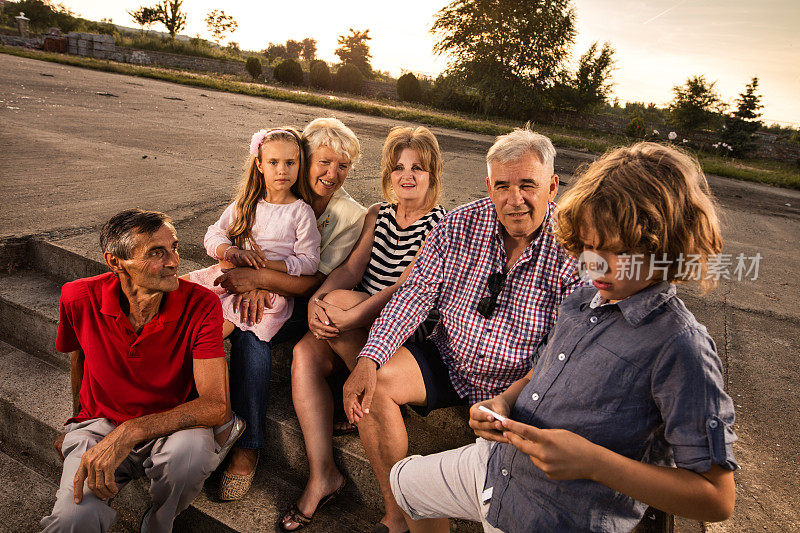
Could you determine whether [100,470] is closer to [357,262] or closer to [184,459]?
[184,459]

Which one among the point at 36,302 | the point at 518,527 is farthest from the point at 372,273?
the point at 36,302

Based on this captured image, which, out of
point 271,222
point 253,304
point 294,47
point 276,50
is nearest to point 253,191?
point 271,222

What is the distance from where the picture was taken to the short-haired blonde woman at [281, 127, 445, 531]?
6.83ft

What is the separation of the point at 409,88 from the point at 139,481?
88.7 ft

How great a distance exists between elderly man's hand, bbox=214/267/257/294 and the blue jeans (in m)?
0.22

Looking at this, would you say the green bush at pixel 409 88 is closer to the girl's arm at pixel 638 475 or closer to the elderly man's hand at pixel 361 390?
the elderly man's hand at pixel 361 390

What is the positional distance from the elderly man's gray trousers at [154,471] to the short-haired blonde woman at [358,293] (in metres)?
0.41

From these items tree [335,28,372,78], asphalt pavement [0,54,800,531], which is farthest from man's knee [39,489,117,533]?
tree [335,28,372,78]

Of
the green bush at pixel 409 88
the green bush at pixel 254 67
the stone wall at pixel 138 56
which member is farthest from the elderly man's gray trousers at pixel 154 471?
the stone wall at pixel 138 56

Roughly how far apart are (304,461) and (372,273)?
3.21 ft

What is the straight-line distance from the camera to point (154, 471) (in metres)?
1.80

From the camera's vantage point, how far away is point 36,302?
9.50 feet

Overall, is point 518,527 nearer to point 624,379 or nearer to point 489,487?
point 489,487

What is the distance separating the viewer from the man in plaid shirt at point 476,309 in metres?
1.88
